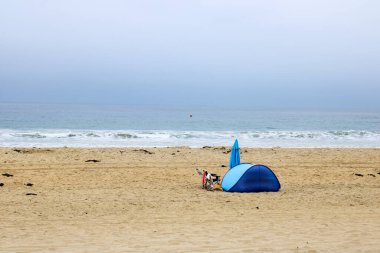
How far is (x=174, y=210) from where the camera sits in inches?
363

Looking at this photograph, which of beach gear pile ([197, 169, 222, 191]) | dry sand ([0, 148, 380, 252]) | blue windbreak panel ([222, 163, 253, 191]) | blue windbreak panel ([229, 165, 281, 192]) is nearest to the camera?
dry sand ([0, 148, 380, 252])

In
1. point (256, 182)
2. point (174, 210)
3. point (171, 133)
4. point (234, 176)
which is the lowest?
point (174, 210)

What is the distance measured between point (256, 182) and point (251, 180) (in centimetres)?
16

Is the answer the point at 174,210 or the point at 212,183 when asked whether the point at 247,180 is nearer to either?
the point at 212,183

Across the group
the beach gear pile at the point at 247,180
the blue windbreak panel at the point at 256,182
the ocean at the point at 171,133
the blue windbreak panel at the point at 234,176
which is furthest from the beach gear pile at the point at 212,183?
the ocean at the point at 171,133

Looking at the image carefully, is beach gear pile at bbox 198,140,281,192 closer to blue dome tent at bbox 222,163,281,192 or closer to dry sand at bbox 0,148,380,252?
blue dome tent at bbox 222,163,281,192

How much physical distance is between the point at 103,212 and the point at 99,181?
4531 mm

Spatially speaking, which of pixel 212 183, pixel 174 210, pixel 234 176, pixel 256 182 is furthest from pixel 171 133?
pixel 174 210

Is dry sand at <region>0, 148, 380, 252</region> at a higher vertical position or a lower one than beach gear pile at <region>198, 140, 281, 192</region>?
lower

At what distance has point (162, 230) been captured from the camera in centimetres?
746

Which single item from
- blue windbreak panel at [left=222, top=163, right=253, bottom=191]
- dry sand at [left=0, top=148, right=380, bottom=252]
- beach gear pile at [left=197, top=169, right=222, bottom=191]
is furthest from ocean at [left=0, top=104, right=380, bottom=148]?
blue windbreak panel at [left=222, top=163, right=253, bottom=191]

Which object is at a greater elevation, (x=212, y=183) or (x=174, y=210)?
(x=212, y=183)

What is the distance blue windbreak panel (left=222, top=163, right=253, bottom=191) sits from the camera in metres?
11.5

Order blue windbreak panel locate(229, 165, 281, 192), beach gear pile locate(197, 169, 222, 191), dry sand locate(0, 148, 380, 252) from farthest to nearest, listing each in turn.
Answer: beach gear pile locate(197, 169, 222, 191) → blue windbreak panel locate(229, 165, 281, 192) → dry sand locate(0, 148, 380, 252)
